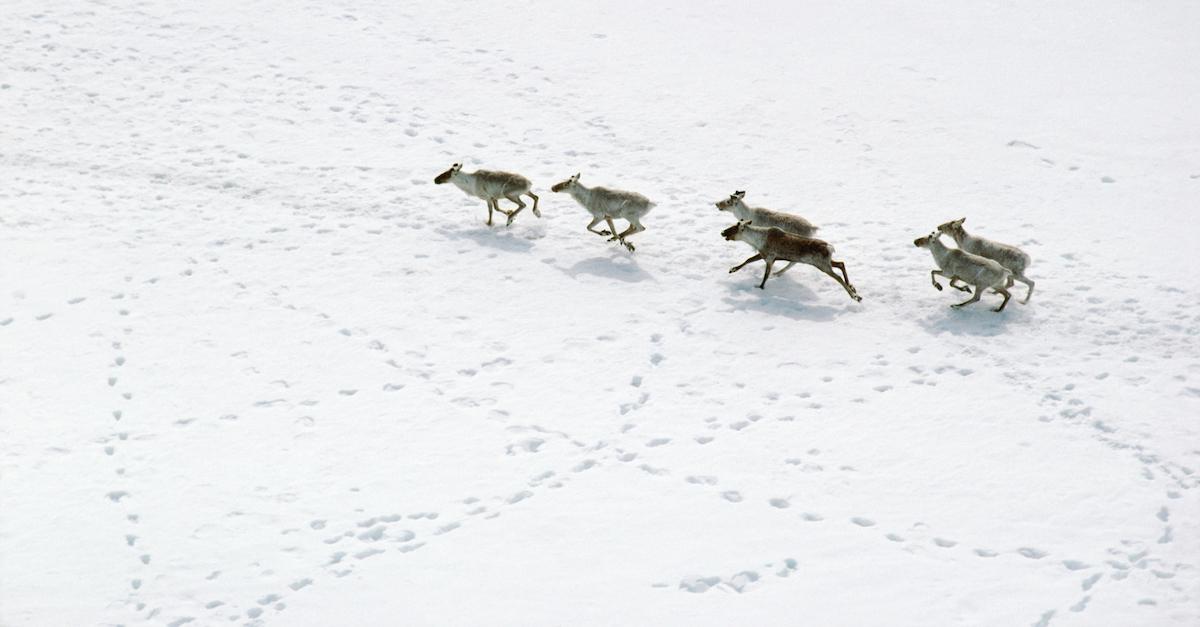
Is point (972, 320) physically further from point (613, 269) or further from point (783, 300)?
point (613, 269)

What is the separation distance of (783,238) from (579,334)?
93.5 inches

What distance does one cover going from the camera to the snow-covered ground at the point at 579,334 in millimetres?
9828

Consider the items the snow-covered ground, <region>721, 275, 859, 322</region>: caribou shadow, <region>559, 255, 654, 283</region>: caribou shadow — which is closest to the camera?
the snow-covered ground

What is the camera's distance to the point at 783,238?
12938mm

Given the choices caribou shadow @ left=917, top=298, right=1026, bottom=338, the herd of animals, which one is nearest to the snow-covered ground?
caribou shadow @ left=917, top=298, right=1026, bottom=338

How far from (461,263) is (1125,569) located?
785cm

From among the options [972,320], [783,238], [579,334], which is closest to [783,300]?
[783,238]

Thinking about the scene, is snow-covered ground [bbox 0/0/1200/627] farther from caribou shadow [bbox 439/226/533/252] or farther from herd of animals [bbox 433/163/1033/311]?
herd of animals [bbox 433/163/1033/311]

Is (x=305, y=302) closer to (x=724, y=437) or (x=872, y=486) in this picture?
(x=724, y=437)

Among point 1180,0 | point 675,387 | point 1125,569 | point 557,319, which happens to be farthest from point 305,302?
point 1180,0

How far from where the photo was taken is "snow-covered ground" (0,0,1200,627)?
983 cm

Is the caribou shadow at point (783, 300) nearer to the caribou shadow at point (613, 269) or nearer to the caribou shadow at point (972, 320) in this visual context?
the caribou shadow at point (972, 320)

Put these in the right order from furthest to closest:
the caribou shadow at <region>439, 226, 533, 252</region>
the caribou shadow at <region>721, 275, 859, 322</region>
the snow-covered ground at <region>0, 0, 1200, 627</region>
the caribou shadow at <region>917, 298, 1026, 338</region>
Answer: the caribou shadow at <region>439, 226, 533, 252</region>
the caribou shadow at <region>721, 275, 859, 322</region>
the caribou shadow at <region>917, 298, 1026, 338</region>
the snow-covered ground at <region>0, 0, 1200, 627</region>

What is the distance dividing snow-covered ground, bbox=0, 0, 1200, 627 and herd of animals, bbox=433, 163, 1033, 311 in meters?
0.34
